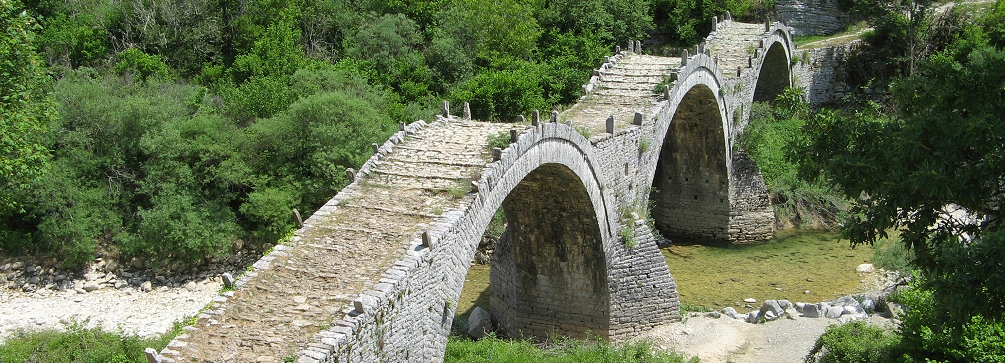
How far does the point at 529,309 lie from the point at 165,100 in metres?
15.3

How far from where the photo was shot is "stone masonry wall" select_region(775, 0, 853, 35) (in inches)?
1747

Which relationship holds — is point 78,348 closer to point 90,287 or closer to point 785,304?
point 90,287

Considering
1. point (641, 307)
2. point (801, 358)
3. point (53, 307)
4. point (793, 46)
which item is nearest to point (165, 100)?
point (53, 307)

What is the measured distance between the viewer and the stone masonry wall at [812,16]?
44.4 meters

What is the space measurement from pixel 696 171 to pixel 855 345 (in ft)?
43.5

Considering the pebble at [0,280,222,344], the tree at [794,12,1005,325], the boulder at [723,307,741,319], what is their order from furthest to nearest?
the pebble at [0,280,222,344] → the boulder at [723,307,741,319] → the tree at [794,12,1005,325]

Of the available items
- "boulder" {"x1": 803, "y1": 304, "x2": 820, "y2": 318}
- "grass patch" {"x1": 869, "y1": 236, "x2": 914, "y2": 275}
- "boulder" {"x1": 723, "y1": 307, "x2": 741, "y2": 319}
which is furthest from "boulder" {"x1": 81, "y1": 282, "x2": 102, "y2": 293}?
"grass patch" {"x1": 869, "y1": 236, "x2": 914, "y2": 275}

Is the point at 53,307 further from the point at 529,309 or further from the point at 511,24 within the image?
the point at 511,24

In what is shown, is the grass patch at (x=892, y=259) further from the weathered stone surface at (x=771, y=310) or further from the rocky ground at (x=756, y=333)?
the weathered stone surface at (x=771, y=310)

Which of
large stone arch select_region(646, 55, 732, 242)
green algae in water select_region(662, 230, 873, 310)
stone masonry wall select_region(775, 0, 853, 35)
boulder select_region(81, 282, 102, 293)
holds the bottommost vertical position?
green algae in water select_region(662, 230, 873, 310)

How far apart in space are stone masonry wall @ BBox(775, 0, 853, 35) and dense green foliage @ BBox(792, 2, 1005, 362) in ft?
102

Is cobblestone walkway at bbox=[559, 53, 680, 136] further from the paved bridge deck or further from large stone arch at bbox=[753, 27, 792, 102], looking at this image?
large stone arch at bbox=[753, 27, 792, 102]

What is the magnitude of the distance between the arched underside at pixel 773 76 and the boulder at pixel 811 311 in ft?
54.5

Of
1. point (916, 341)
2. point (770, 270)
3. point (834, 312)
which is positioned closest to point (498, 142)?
point (916, 341)
